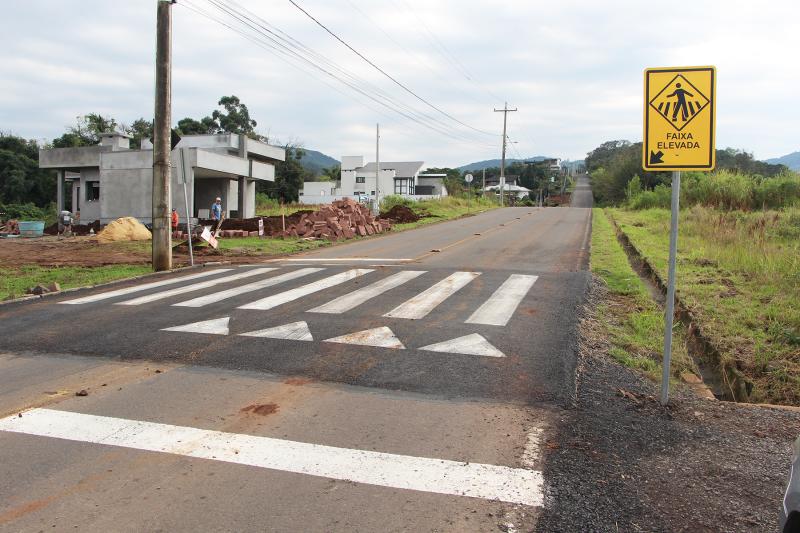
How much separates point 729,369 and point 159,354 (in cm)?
659

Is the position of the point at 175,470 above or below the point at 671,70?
below

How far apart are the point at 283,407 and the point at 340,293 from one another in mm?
5812

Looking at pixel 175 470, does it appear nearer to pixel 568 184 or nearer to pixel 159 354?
pixel 159 354

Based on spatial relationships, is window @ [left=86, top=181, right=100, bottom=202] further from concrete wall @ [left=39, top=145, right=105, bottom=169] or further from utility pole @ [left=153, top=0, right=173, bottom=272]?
utility pole @ [left=153, top=0, right=173, bottom=272]

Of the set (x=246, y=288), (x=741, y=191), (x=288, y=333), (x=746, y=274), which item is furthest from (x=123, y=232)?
(x=741, y=191)

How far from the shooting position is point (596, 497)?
401 centimetres

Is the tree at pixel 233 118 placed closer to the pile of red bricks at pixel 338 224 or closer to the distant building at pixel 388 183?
the distant building at pixel 388 183

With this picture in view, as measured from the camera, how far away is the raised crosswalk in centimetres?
990

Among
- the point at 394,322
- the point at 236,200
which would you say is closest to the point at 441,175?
the point at 236,200

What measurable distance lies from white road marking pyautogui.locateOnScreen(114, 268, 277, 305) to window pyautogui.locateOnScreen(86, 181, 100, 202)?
3211 centimetres

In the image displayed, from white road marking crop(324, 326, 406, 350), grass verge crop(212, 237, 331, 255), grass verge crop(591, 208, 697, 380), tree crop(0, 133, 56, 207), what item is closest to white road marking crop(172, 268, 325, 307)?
white road marking crop(324, 326, 406, 350)

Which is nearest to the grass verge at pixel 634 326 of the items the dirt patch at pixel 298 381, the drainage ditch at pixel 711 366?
the drainage ditch at pixel 711 366

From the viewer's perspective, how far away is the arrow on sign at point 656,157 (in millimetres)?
5566

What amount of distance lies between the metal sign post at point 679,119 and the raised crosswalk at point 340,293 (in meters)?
3.88
